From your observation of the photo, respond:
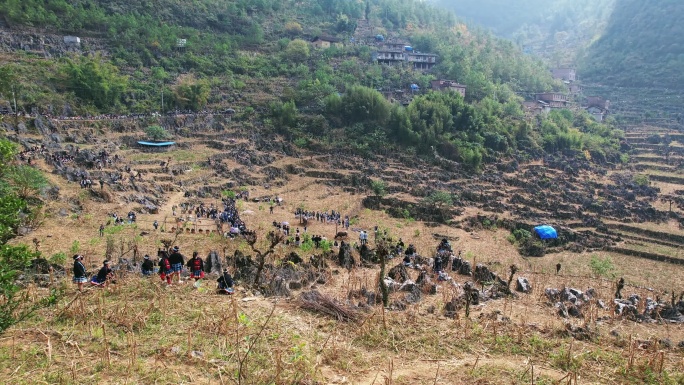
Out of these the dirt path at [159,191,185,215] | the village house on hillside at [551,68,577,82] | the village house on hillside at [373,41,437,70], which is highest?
the village house on hillside at [373,41,437,70]

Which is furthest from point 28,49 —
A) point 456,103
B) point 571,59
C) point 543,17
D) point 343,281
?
point 543,17

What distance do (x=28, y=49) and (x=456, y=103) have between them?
1629 inches

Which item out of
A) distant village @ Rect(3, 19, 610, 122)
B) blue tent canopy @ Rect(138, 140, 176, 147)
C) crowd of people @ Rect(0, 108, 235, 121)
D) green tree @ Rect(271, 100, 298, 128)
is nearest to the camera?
crowd of people @ Rect(0, 108, 235, 121)

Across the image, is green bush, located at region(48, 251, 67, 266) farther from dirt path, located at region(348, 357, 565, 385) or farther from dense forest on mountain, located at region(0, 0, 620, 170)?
dense forest on mountain, located at region(0, 0, 620, 170)

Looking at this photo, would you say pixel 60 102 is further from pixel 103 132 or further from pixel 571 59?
pixel 571 59

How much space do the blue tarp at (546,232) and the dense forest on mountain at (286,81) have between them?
13173 millimetres

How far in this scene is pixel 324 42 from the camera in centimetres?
6512

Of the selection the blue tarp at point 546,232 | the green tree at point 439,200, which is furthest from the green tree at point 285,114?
the blue tarp at point 546,232

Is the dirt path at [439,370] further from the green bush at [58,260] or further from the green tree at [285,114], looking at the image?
the green tree at [285,114]

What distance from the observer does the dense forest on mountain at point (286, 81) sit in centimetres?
3962

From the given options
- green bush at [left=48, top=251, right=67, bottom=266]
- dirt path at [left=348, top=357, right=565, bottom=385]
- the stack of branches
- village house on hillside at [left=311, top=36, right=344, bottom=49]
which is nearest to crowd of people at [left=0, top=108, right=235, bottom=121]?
green bush at [left=48, top=251, right=67, bottom=266]

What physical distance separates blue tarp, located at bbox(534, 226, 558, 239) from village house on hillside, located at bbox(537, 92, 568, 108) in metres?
37.9

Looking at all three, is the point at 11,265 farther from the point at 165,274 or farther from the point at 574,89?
the point at 574,89

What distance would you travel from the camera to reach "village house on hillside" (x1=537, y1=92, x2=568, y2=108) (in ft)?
A: 194
